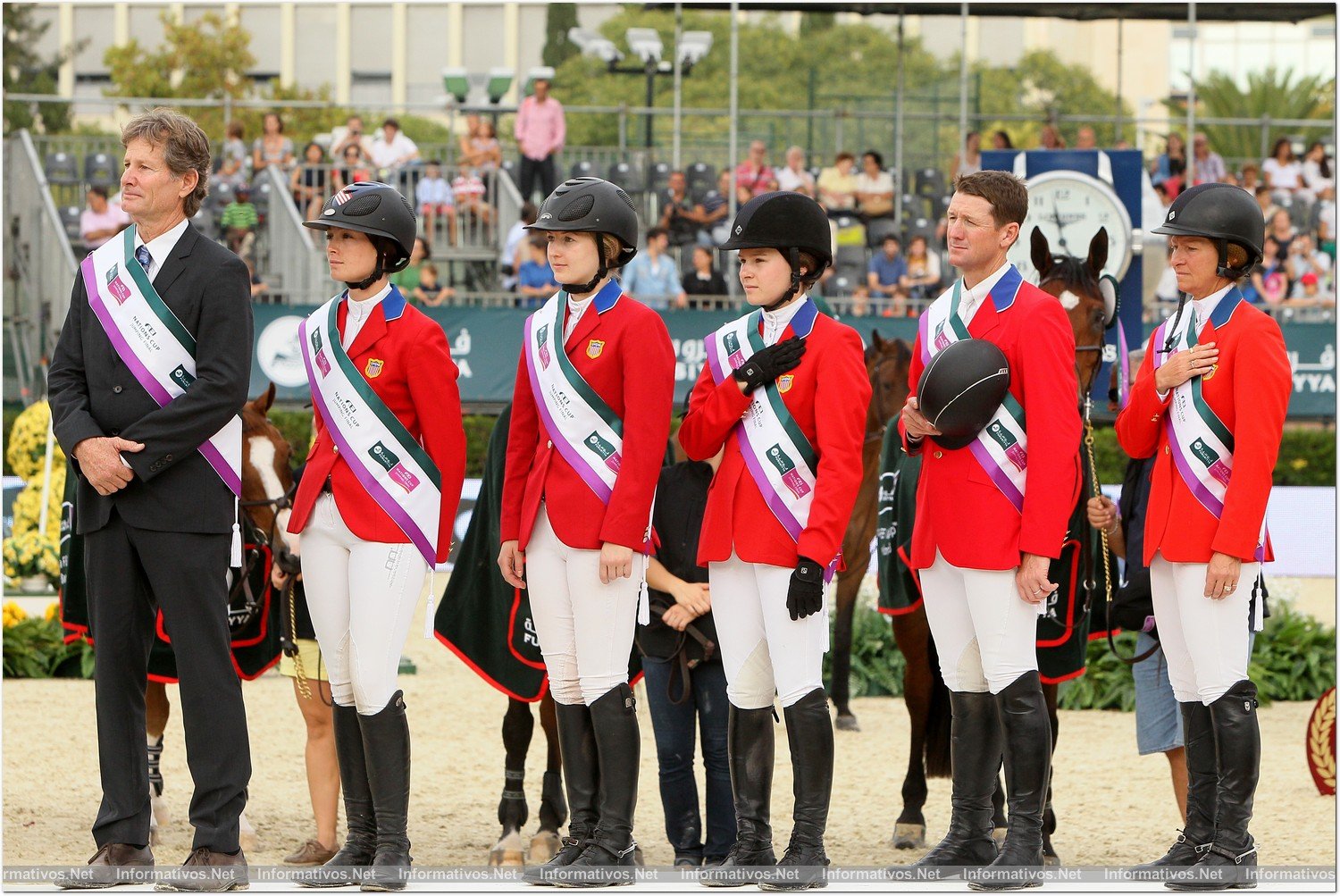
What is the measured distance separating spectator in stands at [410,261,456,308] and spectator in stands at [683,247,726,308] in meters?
2.46

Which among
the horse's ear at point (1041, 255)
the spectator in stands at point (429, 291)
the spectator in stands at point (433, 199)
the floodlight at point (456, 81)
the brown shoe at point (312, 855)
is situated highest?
the floodlight at point (456, 81)

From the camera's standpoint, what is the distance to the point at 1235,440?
5.30 meters

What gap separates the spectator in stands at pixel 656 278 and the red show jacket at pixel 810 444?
12246mm

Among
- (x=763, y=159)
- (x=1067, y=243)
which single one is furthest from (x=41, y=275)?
(x=1067, y=243)

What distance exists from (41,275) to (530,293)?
5.31 m

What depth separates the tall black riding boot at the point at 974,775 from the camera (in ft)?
17.7

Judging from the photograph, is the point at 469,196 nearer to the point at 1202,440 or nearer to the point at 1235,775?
the point at 1202,440

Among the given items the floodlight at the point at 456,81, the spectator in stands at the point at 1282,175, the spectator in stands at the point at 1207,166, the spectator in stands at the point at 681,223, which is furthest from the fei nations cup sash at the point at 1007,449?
the floodlight at the point at 456,81

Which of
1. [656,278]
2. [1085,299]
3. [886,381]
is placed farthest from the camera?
[656,278]

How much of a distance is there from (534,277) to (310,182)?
10.2 feet

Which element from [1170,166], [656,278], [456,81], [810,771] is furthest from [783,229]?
[456,81]

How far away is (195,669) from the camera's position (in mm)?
5238

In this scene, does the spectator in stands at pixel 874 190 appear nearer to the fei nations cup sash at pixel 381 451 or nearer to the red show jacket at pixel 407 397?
the red show jacket at pixel 407 397

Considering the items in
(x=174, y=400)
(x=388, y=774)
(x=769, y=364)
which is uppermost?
(x=769, y=364)
